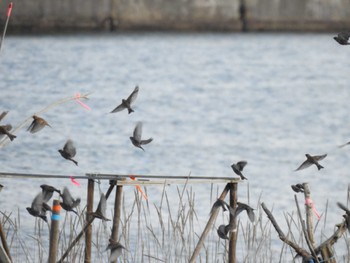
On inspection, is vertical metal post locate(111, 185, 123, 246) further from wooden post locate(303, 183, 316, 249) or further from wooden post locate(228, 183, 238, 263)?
wooden post locate(303, 183, 316, 249)

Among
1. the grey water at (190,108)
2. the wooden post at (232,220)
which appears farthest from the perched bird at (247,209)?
the grey water at (190,108)

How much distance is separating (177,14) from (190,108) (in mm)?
12565

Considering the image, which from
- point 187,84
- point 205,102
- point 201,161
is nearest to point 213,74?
point 187,84

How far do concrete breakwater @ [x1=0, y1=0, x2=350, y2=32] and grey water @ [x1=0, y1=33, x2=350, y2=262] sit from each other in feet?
2.85

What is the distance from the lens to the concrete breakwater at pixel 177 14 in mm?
42688

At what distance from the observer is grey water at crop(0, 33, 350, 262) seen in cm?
2041

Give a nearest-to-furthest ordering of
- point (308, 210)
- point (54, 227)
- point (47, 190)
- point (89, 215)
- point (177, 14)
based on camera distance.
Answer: point (54, 227)
point (308, 210)
point (89, 215)
point (47, 190)
point (177, 14)

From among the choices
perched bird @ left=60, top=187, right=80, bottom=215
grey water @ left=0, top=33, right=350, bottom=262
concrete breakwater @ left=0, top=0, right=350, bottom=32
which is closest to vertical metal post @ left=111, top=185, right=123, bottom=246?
perched bird @ left=60, top=187, right=80, bottom=215

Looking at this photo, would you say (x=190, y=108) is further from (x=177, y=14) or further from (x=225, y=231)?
(x=225, y=231)

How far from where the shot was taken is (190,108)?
3167cm

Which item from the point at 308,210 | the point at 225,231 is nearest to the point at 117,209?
the point at 225,231

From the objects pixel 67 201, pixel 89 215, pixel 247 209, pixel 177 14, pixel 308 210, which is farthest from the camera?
pixel 177 14

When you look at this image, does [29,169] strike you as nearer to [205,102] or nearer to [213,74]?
[205,102]

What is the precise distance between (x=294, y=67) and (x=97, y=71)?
21.6 ft
